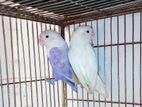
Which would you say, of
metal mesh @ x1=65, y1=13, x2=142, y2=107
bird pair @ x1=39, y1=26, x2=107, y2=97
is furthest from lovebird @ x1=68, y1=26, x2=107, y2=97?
metal mesh @ x1=65, y1=13, x2=142, y2=107

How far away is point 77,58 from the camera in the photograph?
0.84 meters

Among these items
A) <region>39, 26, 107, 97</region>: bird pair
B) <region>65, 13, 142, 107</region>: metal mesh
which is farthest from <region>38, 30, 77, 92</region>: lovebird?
<region>65, 13, 142, 107</region>: metal mesh

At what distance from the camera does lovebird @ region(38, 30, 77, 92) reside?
863mm

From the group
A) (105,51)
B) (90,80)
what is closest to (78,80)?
(90,80)

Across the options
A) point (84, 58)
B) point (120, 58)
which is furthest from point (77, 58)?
point (120, 58)

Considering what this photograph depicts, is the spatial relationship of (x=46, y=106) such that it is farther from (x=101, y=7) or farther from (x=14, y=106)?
(x=101, y=7)

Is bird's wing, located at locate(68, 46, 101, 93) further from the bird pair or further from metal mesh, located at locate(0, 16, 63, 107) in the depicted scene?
metal mesh, located at locate(0, 16, 63, 107)

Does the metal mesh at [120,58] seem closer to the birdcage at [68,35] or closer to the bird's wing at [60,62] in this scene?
the birdcage at [68,35]

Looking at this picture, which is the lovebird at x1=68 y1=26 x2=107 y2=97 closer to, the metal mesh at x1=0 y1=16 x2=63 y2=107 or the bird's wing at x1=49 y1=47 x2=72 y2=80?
the bird's wing at x1=49 y1=47 x2=72 y2=80

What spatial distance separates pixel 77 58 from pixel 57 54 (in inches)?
3.1

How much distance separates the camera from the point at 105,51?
37.6 inches

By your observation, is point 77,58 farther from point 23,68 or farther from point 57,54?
point 23,68

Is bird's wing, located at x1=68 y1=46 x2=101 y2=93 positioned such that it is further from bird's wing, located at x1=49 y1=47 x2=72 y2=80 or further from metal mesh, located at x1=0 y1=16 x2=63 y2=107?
metal mesh, located at x1=0 y1=16 x2=63 y2=107

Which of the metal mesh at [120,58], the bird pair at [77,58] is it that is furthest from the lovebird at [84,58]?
the metal mesh at [120,58]
